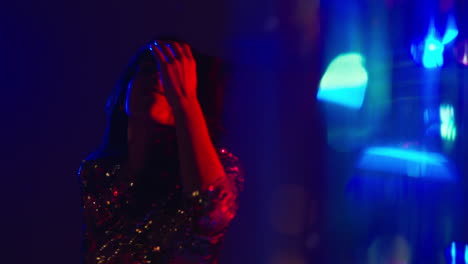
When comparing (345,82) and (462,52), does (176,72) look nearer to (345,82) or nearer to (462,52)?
(345,82)

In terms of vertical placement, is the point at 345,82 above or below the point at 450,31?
below

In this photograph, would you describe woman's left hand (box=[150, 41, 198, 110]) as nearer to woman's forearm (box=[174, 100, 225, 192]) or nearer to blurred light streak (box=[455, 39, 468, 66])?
woman's forearm (box=[174, 100, 225, 192])

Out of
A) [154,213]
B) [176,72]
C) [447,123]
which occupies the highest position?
[176,72]

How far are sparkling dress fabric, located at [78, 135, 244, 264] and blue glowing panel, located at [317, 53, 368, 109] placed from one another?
414 millimetres

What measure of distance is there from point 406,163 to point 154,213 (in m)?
0.59

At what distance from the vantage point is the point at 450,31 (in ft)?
3.03

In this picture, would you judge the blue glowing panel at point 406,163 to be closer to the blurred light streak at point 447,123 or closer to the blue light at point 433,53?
the blurred light streak at point 447,123

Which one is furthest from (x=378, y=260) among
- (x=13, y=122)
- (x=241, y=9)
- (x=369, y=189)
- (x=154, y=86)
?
(x=13, y=122)

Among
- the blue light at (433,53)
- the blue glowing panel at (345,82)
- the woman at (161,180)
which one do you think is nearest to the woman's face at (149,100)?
the woman at (161,180)

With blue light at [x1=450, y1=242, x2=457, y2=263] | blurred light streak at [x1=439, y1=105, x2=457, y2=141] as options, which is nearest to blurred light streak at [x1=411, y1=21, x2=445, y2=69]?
blurred light streak at [x1=439, y1=105, x2=457, y2=141]

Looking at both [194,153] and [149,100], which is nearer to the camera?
[194,153]

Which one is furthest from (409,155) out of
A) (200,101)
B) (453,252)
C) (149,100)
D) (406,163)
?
(149,100)

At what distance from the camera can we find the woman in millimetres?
625

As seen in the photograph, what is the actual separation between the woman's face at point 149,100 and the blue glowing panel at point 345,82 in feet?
1.64
